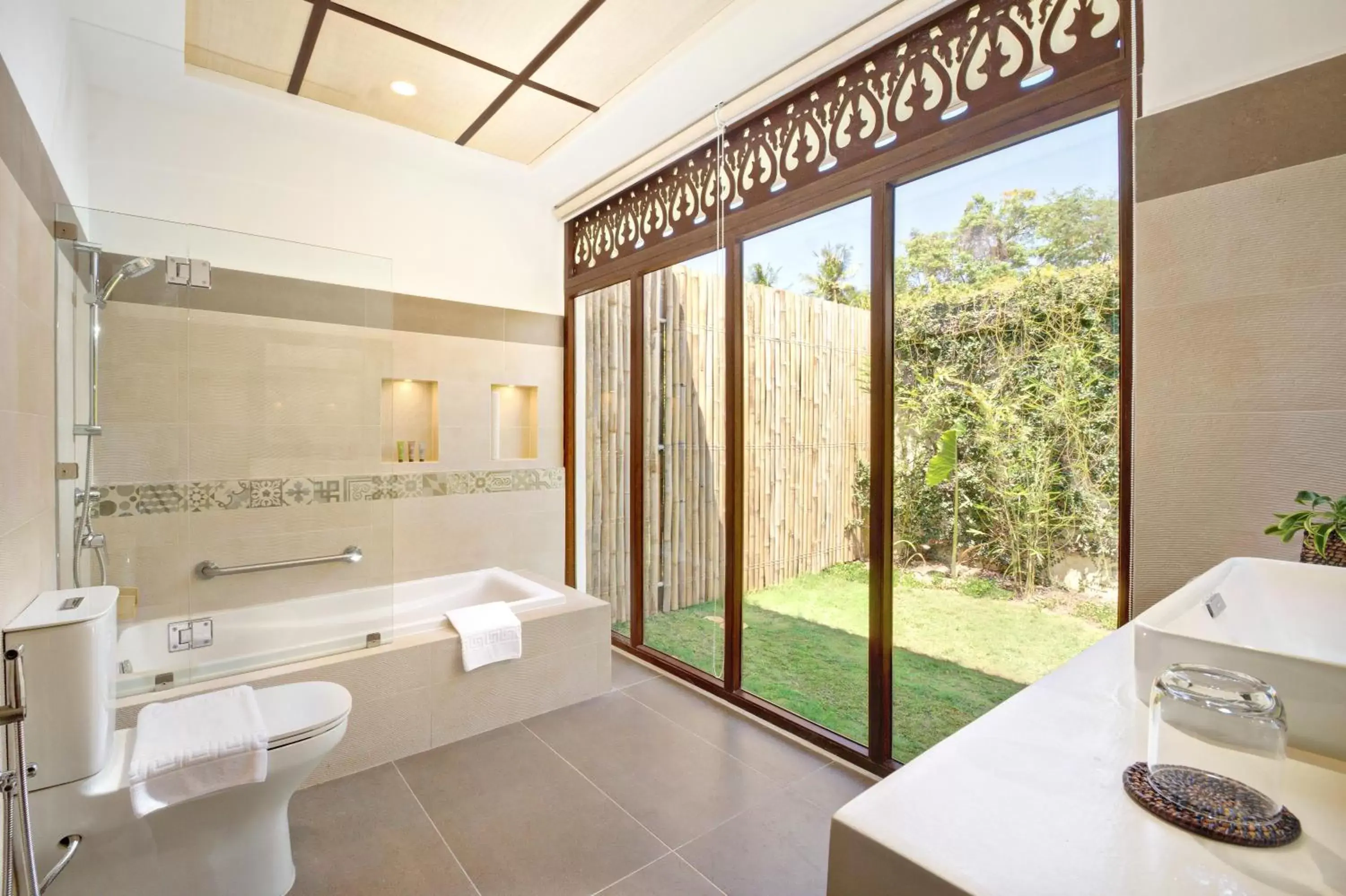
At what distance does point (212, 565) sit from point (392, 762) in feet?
3.71

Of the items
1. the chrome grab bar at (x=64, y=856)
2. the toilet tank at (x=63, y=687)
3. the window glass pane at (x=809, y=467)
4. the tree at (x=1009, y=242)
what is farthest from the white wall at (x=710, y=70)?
the chrome grab bar at (x=64, y=856)

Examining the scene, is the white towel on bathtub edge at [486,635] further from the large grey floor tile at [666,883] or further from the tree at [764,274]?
the tree at [764,274]

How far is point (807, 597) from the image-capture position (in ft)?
9.60

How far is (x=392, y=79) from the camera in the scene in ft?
Result: 9.23

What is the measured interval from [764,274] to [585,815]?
7.81 ft

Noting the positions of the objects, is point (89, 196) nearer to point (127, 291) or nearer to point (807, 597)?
point (127, 291)

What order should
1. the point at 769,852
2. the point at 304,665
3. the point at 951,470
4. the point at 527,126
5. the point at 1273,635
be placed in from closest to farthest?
the point at 1273,635
the point at 769,852
the point at 951,470
the point at 304,665
the point at 527,126

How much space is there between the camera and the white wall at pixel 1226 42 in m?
1.47

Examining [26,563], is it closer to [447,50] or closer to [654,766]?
[654,766]

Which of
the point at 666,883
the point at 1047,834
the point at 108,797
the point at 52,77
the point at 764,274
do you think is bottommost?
the point at 666,883

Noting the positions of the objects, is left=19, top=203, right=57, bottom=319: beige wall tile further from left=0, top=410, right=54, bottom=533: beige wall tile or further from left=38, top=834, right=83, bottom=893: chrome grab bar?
left=38, top=834, right=83, bottom=893: chrome grab bar

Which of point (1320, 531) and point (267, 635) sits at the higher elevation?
point (1320, 531)

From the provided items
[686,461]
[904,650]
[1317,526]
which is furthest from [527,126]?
[1317,526]

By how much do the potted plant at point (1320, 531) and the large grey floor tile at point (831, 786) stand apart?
154 cm
